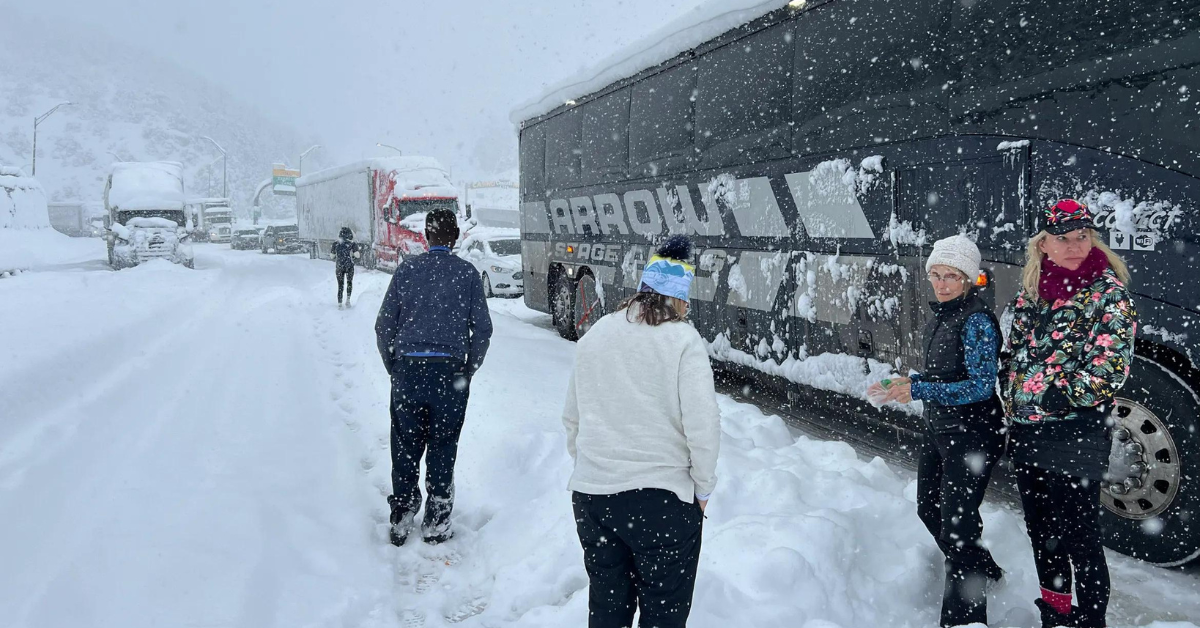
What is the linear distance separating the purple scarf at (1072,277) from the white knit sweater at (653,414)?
5.45ft

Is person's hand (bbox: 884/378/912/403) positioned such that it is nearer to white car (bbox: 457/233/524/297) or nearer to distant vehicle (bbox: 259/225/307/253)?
white car (bbox: 457/233/524/297)

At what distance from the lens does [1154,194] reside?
3592mm

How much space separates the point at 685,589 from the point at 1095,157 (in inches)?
128

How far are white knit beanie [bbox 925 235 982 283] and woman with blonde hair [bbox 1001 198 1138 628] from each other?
0.24 m

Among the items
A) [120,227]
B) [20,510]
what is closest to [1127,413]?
[20,510]

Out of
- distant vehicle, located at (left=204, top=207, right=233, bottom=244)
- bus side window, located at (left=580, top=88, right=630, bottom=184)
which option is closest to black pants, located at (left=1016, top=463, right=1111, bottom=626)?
bus side window, located at (left=580, top=88, right=630, bottom=184)

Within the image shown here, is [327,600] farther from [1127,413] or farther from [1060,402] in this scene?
[1127,413]

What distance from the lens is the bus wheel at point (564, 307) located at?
11.3 meters

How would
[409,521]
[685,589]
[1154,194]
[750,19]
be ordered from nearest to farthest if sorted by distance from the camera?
1. [685,589]
2. [1154,194]
3. [409,521]
4. [750,19]

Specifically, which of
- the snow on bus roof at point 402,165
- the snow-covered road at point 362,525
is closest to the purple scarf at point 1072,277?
the snow-covered road at point 362,525

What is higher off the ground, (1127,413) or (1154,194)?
(1154,194)

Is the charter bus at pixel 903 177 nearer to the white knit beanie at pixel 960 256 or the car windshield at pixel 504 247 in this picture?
the white knit beanie at pixel 960 256

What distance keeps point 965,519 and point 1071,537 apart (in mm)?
387

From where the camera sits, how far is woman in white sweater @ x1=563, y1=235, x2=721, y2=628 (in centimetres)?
233
